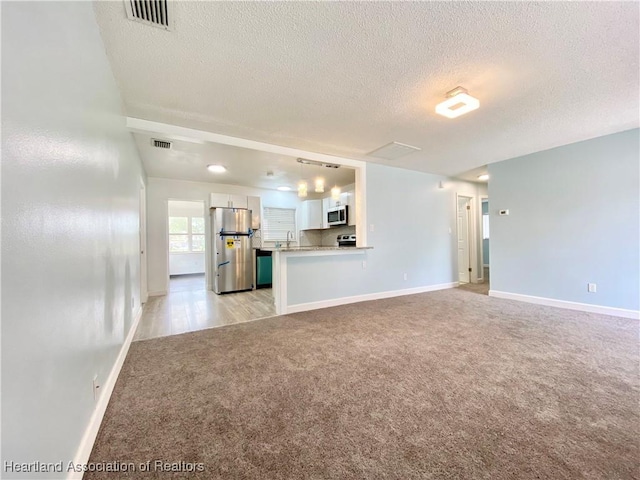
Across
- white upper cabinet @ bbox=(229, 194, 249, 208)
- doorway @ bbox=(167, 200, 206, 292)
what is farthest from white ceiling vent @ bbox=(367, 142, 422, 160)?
doorway @ bbox=(167, 200, 206, 292)

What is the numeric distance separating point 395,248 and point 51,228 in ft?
14.7

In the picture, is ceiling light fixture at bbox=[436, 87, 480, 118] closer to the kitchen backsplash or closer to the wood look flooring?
the wood look flooring

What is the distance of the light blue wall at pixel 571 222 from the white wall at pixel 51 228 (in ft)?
17.9

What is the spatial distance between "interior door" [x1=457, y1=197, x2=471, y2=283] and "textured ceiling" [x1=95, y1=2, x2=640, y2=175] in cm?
287

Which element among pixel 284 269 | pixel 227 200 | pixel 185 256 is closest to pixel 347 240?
pixel 284 269

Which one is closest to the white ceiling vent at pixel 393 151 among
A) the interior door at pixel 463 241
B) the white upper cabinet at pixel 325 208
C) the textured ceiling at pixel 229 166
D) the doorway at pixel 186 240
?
the textured ceiling at pixel 229 166

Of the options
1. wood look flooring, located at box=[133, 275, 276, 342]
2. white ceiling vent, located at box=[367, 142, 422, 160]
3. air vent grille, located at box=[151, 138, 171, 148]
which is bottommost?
wood look flooring, located at box=[133, 275, 276, 342]

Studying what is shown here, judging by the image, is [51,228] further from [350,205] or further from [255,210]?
[255,210]

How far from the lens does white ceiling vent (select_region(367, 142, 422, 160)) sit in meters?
3.56

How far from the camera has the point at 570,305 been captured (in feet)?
12.0

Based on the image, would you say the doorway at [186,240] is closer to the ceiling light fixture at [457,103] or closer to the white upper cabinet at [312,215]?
the white upper cabinet at [312,215]

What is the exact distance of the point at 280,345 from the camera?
8.32 feet

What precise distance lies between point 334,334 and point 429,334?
1.06 m

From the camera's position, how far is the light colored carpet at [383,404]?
48.0 inches
